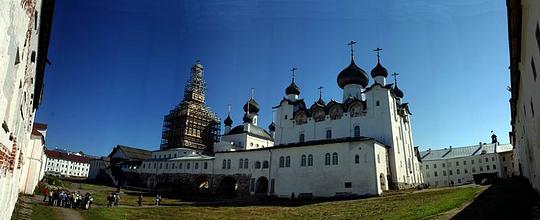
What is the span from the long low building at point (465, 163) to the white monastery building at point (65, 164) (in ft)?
305

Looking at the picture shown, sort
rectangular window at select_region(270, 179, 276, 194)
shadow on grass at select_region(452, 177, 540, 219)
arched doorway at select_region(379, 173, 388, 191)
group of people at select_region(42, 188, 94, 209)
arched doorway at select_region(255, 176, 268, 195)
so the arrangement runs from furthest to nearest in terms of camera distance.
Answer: arched doorway at select_region(255, 176, 268, 195) < rectangular window at select_region(270, 179, 276, 194) < arched doorway at select_region(379, 173, 388, 191) < group of people at select_region(42, 188, 94, 209) < shadow on grass at select_region(452, 177, 540, 219)

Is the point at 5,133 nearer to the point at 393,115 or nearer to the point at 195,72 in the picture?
the point at 393,115

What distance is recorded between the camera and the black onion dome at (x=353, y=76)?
1649 inches

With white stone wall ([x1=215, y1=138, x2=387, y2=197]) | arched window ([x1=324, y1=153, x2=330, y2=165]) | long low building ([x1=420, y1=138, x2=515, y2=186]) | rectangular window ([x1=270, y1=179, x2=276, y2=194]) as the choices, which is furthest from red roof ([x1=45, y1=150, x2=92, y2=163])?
long low building ([x1=420, y1=138, x2=515, y2=186])

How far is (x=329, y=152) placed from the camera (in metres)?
34.0

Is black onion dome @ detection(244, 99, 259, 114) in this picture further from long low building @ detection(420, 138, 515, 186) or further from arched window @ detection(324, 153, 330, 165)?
long low building @ detection(420, 138, 515, 186)

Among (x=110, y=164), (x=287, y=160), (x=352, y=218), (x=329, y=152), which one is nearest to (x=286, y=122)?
(x=287, y=160)

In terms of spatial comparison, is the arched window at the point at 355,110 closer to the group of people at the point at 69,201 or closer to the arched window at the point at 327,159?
the arched window at the point at 327,159

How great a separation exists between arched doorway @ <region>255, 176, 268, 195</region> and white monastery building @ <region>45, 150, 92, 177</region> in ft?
237

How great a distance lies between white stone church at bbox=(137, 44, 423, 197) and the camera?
32.5 metres

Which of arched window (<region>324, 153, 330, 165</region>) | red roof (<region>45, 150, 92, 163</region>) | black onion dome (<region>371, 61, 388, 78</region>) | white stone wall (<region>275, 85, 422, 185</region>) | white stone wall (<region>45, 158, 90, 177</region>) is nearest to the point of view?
arched window (<region>324, 153, 330, 165</region>)

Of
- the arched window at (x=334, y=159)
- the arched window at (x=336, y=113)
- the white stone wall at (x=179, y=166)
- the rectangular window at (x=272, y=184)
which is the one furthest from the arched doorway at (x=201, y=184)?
the arched window at (x=334, y=159)

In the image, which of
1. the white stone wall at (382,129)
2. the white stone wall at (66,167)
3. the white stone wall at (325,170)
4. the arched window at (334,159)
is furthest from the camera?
the white stone wall at (66,167)

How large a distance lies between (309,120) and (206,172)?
52.5 feet
